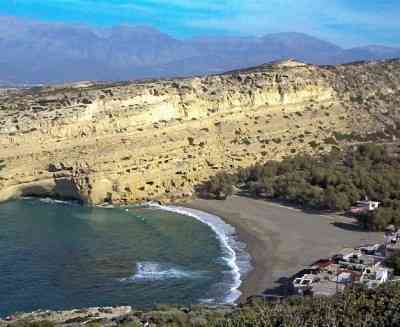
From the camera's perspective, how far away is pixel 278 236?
4300cm

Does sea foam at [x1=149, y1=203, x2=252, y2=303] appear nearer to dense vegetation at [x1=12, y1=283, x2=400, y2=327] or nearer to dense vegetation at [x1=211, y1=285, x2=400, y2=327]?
dense vegetation at [x1=12, y1=283, x2=400, y2=327]

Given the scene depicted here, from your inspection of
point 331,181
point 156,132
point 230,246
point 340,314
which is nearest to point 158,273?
point 230,246

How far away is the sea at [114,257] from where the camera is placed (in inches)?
1283

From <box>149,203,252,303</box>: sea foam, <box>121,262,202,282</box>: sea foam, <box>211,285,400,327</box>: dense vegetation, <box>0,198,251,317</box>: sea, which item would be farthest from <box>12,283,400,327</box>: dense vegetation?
<box>121,262,202,282</box>: sea foam

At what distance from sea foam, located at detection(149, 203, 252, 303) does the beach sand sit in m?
0.41

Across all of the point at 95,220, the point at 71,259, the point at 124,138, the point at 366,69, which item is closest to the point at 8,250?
the point at 71,259

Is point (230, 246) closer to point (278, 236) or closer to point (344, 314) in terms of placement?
point (278, 236)

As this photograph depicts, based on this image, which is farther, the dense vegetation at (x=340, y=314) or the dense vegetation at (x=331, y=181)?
→ the dense vegetation at (x=331, y=181)

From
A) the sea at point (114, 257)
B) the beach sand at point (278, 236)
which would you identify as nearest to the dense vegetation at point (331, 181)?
the beach sand at point (278, 236)

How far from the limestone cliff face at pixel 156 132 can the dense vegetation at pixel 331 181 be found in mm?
2734

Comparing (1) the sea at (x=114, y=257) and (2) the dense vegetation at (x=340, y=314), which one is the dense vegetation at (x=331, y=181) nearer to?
(1) the sea at (x=114, y=257)

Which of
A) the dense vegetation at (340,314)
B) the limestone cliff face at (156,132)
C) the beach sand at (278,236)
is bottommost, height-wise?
the beach sand at (278,236)

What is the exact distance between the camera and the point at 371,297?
20172 millimetres

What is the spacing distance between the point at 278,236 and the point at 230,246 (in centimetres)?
351
